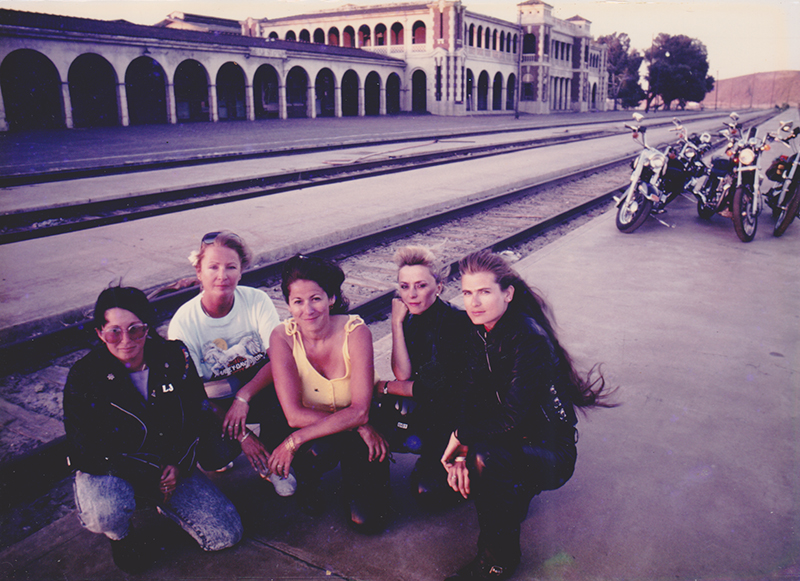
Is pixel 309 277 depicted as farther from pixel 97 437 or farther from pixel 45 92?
pixel 45 92

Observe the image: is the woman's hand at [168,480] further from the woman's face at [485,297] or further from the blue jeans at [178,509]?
the woman's face at [485,297]

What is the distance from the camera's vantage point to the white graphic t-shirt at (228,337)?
304cm

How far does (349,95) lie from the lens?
48812 millimetres

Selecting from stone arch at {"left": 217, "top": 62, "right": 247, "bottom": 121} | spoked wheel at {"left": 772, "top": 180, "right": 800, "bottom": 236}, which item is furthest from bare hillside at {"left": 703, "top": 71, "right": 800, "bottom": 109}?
spoked wheel at {"left": 772, "top": 180, "right": 800, "bottom": 236}

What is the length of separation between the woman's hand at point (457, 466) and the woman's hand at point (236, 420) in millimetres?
980

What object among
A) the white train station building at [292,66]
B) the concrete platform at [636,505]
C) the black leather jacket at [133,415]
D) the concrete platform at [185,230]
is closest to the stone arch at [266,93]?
the white train station building at [292,66]

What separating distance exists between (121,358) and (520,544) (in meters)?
1.78

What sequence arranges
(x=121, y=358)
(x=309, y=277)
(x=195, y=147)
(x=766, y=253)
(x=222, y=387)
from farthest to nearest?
(x=195, y=147) → (x=766, y=253) → (x=222, y=387) → (x=309, y=277) → (x=121, y=358)

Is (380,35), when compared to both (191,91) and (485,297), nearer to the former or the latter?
(191,91)

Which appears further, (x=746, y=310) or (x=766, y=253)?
(x=766, y=253)

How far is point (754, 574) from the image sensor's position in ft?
7.29

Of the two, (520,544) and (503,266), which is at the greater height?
(503,266)

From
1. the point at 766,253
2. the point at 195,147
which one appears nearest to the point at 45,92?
the point at 195,147

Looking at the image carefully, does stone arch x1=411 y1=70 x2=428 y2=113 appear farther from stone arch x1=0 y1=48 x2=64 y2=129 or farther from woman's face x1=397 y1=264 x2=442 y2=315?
woman's face x1=397 y1=264 x2=442 y2=315
